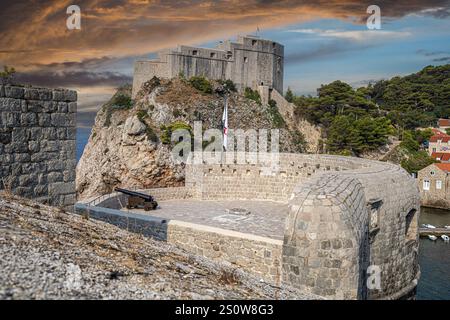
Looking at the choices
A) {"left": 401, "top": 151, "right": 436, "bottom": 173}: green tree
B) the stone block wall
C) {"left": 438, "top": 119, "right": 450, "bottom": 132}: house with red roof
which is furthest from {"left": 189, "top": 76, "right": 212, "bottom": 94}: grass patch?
{"left": 438, "top": 119, "right": 450, "bottom": 132}: house with red roof

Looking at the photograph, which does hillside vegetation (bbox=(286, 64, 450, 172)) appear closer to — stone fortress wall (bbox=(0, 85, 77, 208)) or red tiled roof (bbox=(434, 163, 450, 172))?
red tiled roof (bbox=(434, 163, 450, 172))

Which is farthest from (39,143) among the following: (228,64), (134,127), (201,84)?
(228,64)

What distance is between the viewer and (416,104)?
61344mm

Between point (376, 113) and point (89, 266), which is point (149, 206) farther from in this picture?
point (376, 113)

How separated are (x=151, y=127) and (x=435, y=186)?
981 inches

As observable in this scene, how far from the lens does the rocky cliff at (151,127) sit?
96.1ft

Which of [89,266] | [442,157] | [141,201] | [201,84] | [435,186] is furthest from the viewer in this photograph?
[442,157]

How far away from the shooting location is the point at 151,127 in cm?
3094

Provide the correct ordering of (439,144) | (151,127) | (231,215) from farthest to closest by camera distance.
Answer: (439,144) < (151,127) < (231,215)

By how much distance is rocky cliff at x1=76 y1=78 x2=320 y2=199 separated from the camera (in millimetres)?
29297

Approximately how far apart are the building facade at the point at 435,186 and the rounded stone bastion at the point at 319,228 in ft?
84.0

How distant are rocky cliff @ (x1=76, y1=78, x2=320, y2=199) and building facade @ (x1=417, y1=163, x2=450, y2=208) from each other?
434 inches

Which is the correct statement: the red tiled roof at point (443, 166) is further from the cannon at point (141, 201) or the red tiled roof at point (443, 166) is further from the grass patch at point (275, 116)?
the cannon at point (141, 201)
